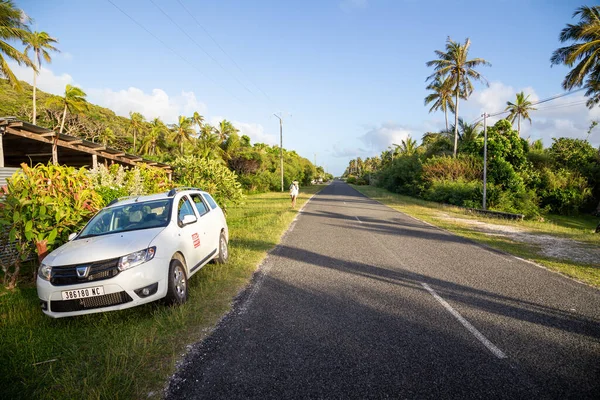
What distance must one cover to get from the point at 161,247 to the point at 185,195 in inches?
76.1

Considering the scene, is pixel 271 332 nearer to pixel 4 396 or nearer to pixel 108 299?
pixel 108 299

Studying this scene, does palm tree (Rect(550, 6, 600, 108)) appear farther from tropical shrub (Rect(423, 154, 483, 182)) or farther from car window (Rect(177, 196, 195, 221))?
car window (Rect(177, 196, 195, 221))

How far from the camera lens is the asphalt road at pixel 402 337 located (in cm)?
291

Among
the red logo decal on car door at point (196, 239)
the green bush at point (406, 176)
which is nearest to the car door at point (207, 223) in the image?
the red logo decal on car door at point (196, 239)

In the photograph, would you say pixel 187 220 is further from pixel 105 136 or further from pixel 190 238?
pixel 105 136

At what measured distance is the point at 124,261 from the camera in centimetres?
417

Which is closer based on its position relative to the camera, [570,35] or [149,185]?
[149,185]

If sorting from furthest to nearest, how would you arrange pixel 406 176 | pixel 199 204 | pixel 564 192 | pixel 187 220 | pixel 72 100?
pixel 406 176
pixel 72 100
pixel 564 192
pixel 199 204
pixel 187 220

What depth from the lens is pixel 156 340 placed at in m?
3.73

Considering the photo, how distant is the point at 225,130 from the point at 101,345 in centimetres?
5053

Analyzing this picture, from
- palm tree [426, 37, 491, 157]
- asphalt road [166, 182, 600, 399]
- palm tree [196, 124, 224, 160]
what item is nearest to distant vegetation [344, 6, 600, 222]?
palm tree [426, 37, 491, 157]

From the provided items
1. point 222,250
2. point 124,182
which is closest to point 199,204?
point 222,250

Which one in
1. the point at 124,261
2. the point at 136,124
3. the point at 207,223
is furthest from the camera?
the point at 136,124

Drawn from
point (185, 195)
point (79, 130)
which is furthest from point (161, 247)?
point (79, 130)
